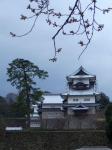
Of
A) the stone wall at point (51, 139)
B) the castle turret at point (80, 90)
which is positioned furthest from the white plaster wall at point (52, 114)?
the stone wall at point (51, 139)

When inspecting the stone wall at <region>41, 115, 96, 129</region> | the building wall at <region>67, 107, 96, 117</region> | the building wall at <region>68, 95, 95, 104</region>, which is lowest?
the stone wall at <region>41, 115, 96, 129</region>

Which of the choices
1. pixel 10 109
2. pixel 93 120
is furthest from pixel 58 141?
pixel 10 109

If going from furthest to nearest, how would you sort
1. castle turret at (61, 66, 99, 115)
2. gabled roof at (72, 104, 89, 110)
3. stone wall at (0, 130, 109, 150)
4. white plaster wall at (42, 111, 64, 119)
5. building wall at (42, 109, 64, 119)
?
building wall at (42, 109, 64, 119), white plaster wall at (42, 111, 64, 119), castle turret at (61, 66, 99, 115), gabled roof at (72, 104, 89, 110), stone wall at (0, 130, 109, 150)

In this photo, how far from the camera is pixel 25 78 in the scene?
37.8 m

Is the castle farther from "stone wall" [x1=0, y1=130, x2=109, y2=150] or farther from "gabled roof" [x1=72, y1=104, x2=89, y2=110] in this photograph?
"stone wall" [x1=0, y1=130, x2=109, y2=150]

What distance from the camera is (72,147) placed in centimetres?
2864

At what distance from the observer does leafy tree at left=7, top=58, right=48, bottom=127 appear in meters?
37.5

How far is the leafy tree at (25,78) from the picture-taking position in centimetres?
3753

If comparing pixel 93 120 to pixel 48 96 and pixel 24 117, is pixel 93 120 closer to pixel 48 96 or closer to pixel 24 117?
pixel 24 117

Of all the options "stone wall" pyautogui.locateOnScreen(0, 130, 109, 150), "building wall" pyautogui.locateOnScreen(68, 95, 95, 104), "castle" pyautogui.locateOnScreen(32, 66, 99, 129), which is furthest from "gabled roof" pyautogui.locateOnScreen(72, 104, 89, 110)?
"stone wall" pyautogui.locateOnScreen(0, 130, 109, 150)

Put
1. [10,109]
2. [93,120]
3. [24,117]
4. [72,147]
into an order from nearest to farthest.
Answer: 1. [72,147]
2. [93,120]
3. [24,117]
4. [10,109]

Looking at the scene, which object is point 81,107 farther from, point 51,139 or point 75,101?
point 51,139

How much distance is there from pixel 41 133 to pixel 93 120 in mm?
7851

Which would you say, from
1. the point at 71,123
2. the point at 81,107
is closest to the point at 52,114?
the point at 81,107
